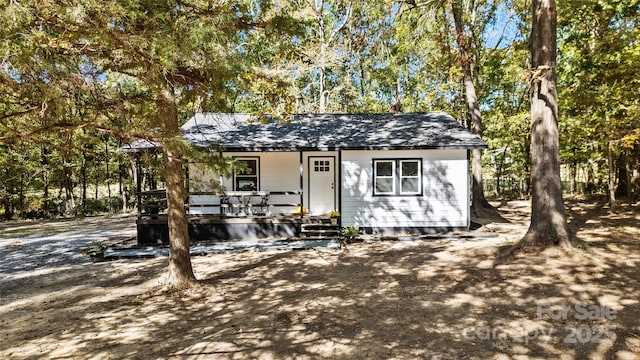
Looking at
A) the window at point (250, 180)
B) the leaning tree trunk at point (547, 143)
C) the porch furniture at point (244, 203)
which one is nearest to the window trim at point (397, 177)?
the porch furniture at point (244, 203)

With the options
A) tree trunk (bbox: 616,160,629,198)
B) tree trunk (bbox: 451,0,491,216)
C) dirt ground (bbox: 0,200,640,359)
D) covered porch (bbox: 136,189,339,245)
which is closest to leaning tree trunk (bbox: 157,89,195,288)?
dirt ground (bbox: 0,200,640,359)

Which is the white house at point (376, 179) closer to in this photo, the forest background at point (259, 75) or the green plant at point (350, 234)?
the green plant at point (350, 234)

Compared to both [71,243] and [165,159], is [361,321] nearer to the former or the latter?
[165,159]

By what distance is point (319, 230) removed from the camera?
1052 cm

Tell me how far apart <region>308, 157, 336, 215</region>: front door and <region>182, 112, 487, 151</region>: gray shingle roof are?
1.10 metres

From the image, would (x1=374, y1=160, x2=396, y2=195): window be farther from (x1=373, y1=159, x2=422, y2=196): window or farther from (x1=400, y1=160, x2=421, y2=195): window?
(x1=400, y1=160, x2=421, y2=195): window

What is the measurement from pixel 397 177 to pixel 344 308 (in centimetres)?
639

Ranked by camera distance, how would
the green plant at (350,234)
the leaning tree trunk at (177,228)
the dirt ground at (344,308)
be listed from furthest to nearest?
the green plant at (350,234), the leaning tree trunk at (177,228), the dirt ground at (344,308)

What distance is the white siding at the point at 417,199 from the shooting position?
10.9m

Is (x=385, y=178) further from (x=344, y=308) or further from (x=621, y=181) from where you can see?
(x=621, y=181)

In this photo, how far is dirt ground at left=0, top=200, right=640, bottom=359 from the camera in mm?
4047

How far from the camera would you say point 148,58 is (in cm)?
428

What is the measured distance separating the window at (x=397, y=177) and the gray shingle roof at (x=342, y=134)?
628 mm

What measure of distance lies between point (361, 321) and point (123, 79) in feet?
16.1
